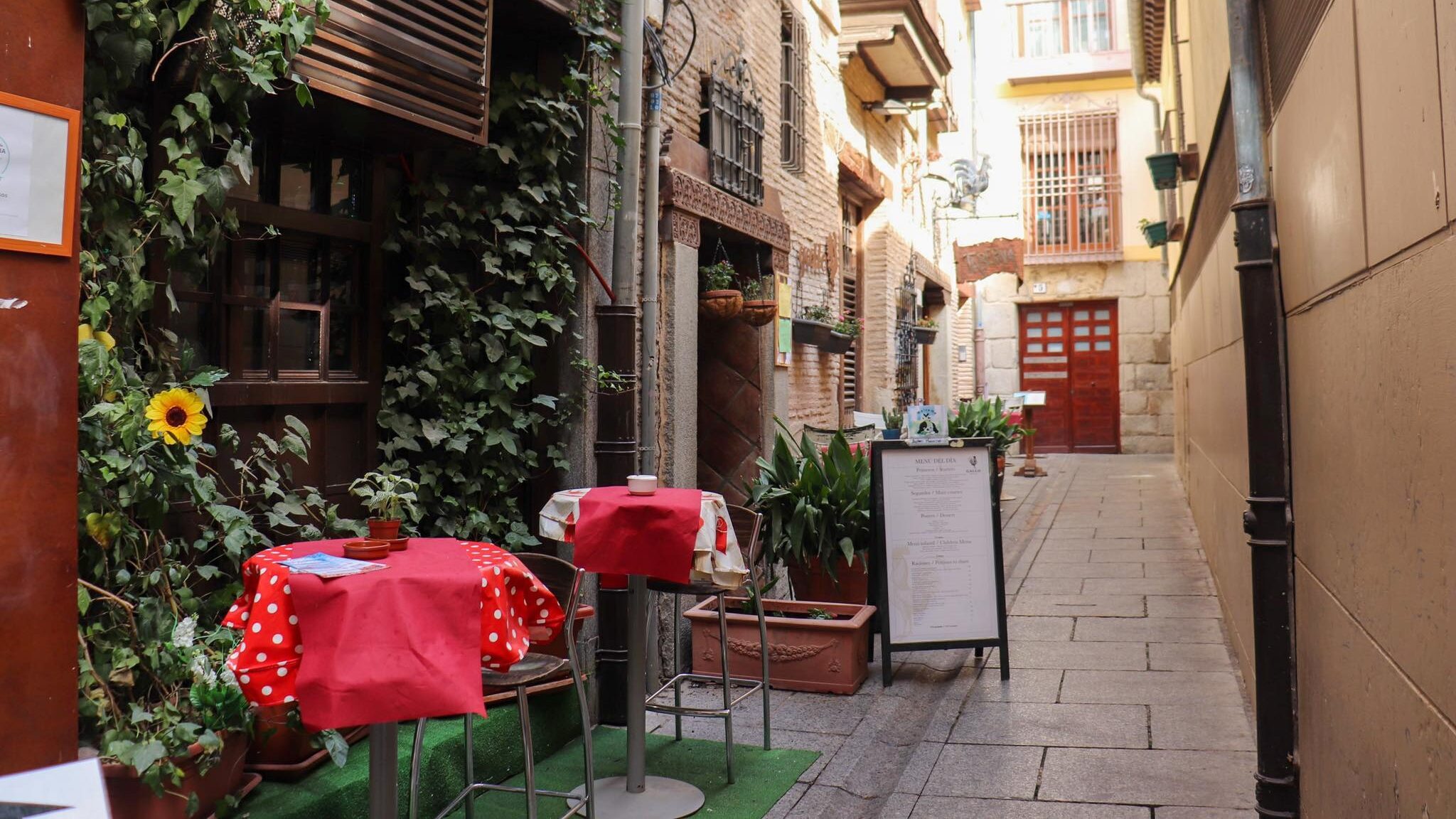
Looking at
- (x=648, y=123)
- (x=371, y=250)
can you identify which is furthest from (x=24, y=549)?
(x=648, y=123)

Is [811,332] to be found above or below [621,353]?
above

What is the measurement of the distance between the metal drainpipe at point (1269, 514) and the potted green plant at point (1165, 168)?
22.5 feet

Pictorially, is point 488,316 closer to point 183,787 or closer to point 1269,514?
→ point 183,787

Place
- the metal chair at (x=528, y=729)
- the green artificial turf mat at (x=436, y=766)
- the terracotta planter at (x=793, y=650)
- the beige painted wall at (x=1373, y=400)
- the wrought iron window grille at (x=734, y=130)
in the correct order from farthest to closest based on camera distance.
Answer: the wrought iron window grille at (x=734, y=130) < the terracotta planter at (x=793, y=650) < the green artificial turf mat at (x=436, y=766) < the metal chair at (x=528, y=729) < the beige painted wall at (x=1373, y=400)

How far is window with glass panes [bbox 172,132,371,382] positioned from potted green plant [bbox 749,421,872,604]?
2.59 metres

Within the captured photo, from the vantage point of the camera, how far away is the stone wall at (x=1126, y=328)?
875 inches

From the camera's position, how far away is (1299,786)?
3797 mm

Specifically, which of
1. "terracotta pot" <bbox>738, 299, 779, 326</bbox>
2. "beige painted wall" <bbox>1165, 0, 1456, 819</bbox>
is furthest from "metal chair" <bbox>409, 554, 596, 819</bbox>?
"terracotta pot" <bbox>738, 299, 779, 326</bbox>

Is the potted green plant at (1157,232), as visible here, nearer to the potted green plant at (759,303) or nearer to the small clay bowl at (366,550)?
the potted green plant at (759,303)

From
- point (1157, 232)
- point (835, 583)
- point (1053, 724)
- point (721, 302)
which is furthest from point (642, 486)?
point (1157, 232)

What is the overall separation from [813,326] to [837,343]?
32.0 inches

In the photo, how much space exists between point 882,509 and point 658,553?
2.15m

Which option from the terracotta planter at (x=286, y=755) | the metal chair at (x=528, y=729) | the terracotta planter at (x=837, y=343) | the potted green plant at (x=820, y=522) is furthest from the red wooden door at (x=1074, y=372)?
Result: the terracotta planter at (x=286, y=755)

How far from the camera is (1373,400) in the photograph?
2.62m
